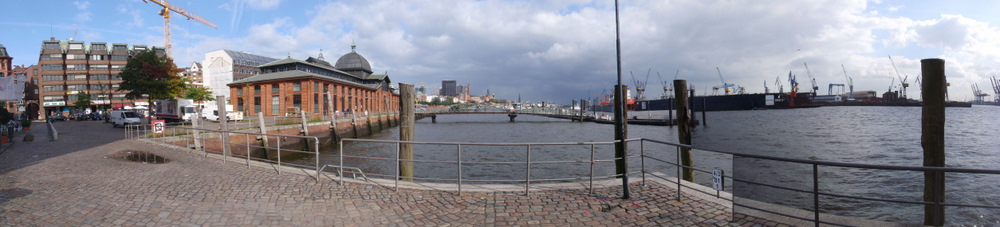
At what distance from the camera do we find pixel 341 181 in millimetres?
6820

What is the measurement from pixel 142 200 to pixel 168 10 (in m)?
102

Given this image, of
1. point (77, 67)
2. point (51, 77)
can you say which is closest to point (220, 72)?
point (77, 67)

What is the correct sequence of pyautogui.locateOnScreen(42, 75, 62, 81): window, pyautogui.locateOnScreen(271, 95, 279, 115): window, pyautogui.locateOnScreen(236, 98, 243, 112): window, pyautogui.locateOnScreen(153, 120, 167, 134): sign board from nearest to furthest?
pyautogui.locateOnScreen(153, 120, 167, 134): sign board
pyautogui.locateOnScreen(271, 95, 279, 115): window
pyautogui.locateOnScreen(236, 98, 243, 112): window
pyautogui.locateOnScreen(42, 75, 62, 81): window

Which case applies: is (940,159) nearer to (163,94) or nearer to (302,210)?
(302,210)

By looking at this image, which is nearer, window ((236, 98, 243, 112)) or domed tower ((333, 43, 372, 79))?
window ((236, 98, 243, 112))

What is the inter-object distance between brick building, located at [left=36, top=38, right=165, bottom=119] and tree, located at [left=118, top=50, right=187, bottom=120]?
154 feet

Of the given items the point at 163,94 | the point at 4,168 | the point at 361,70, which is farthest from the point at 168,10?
the point at 4,168

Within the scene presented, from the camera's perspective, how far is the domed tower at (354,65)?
76.2 metres

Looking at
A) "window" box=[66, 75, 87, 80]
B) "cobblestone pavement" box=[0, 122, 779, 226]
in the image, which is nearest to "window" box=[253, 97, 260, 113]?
"window" box=[66, 75, 87, 80]

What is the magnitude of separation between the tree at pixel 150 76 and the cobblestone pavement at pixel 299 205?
34.2 m

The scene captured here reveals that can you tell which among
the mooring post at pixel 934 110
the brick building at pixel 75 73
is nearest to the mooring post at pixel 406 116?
the mooring post at pixel 934 110

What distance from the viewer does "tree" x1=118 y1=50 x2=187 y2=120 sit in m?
34.0

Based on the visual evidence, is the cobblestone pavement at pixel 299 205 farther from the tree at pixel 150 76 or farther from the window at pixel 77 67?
the window at pixel 77 67

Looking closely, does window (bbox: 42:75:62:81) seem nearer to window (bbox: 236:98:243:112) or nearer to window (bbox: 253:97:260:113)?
window (bbox: 236:98:243:112)
